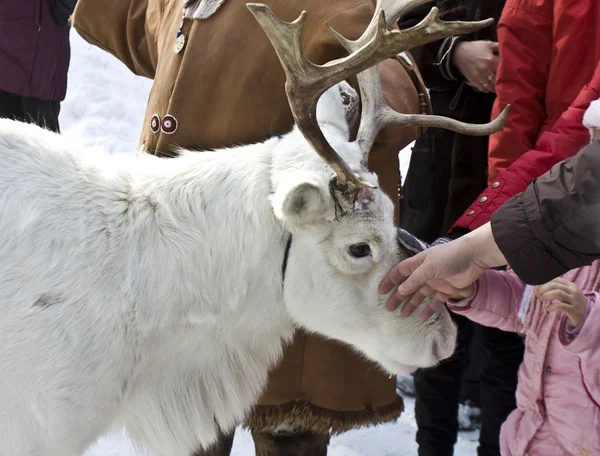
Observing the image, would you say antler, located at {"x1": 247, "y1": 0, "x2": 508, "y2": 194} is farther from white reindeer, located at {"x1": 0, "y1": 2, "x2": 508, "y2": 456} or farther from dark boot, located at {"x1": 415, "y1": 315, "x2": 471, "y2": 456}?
dark boot, located at {"x1": 415, "y1": 315, "x2": 471, "y2": 456}

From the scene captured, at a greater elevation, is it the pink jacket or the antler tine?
the antler tine

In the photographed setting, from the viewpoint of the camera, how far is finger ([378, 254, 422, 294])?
6.66ft

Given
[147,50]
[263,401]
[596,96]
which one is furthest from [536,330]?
[147,50]

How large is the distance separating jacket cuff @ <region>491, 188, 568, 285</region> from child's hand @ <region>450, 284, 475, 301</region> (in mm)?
329

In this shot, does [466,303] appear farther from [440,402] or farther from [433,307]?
[440,402]

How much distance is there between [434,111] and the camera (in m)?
3.22

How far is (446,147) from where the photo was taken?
10.7 feet

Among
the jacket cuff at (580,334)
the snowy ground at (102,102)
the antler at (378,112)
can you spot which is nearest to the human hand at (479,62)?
the antler at (378,112)

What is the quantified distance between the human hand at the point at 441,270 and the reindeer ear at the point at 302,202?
10.9 inches

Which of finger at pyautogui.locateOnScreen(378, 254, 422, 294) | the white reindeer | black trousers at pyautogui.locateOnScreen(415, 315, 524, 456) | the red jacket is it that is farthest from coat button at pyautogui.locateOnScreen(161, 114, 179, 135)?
black trousers at pyautogui.locateOnScreen(415, 315, 524, 456)

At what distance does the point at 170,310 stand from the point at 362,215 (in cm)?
59

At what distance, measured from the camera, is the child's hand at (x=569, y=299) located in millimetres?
1975

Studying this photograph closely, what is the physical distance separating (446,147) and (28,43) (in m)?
3.08

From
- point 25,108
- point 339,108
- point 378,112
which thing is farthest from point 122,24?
point 25,108
